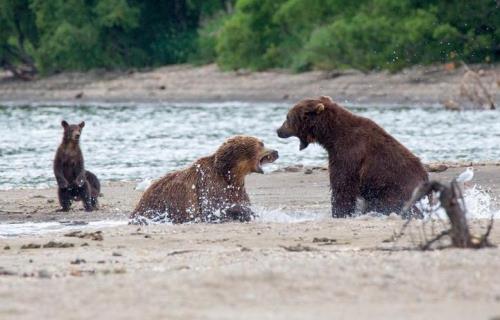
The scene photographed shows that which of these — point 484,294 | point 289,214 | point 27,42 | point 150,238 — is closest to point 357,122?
point 289,214

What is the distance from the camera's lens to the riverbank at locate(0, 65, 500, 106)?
37.3m

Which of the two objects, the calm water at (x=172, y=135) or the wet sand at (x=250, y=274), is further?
the calm water at (x=172, y=135)

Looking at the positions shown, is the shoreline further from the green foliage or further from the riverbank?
the green foliage

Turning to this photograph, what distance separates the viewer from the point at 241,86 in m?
44.1

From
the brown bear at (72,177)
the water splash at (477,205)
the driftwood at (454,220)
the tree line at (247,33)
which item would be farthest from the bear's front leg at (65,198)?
the tree line at (247,33)

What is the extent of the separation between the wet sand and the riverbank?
2450 cm

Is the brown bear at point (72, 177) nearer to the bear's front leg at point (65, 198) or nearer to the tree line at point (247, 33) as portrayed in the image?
the bear's front leg at point (65, 198)

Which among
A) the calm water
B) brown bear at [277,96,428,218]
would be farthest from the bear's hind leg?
the calm water

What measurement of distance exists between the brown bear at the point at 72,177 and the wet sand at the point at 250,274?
256 centimetres

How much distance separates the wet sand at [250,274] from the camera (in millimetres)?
6566

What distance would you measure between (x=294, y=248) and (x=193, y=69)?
40738 mm

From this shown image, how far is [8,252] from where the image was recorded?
9836 mm

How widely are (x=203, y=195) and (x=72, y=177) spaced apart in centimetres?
314

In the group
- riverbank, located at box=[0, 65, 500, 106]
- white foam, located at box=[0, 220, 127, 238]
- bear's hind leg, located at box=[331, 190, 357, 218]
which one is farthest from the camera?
riverbank, located at box=[0, 65, 500, 106]
